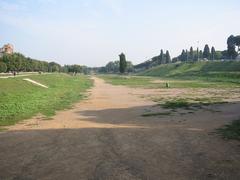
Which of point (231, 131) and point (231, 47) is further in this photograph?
point (231, 47)

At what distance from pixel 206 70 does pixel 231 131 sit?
115104 millimetres

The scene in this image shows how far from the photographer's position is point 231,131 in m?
16.3

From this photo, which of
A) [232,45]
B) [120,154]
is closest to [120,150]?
[120,154]

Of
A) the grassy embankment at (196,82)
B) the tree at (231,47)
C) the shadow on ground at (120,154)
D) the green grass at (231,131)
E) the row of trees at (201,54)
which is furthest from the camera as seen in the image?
the row of trees at (201,54)

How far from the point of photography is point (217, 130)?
16.8 meters

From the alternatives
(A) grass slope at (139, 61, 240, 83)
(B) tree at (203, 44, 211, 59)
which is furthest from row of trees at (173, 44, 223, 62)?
(A) grass slope at (139, 61, 240, 83)

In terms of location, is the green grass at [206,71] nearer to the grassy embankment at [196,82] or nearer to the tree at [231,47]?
the grassy embankment at [196,82]

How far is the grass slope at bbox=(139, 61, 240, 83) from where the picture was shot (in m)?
95.2

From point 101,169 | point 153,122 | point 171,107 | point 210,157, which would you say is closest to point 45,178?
point 101,169

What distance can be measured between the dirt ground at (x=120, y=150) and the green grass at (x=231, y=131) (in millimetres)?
485

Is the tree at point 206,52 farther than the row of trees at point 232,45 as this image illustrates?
Yes

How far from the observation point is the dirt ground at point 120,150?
10469 mm

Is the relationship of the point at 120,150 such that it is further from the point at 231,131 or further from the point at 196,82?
the point at 196,82

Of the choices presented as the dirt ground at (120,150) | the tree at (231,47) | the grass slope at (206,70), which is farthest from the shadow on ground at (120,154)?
the tree at (231,47)
